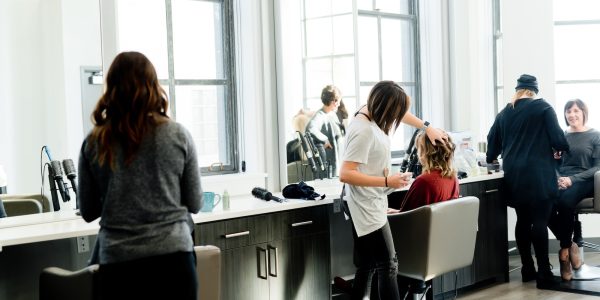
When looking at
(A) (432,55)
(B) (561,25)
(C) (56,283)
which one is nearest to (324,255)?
(C) (56,283)

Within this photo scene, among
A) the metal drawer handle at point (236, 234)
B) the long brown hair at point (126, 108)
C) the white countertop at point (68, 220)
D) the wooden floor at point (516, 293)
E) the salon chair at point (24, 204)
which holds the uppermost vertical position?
the long brown hair at point (126, 108)

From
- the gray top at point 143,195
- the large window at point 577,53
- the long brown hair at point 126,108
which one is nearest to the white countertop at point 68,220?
the gray top at point 143,195

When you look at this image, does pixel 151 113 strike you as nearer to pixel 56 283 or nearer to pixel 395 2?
pixel 56 283

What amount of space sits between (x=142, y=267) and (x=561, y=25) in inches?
219

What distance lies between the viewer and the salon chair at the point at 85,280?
2.54 metres

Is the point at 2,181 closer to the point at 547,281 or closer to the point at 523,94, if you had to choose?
the point at 523,94

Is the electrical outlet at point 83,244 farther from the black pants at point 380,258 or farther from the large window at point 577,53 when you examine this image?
the large window at point 577,53

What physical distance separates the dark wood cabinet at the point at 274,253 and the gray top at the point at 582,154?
2409mm

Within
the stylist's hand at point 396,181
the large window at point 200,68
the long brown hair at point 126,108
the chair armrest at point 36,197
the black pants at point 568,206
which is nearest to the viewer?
the long brown hair at point 126,108

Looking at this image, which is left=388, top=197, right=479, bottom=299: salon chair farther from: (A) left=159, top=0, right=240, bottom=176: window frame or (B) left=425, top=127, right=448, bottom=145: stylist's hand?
(A) left=159, top=0, right=240, bottom=176: window frame

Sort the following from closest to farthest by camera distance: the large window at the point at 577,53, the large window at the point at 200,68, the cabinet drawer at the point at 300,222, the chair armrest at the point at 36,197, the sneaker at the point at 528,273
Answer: the chair armrest at the point at 36,197 < the cabinet drawer at the point at 300,222 < the large window at the point at 200,68 < the sneaker at the point at 528,273 < the large window at the point at 577,53

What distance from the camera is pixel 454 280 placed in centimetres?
512

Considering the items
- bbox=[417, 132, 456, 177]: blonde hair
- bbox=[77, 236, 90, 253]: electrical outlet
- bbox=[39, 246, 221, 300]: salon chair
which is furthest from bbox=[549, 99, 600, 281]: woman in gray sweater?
bbox=[77, 236, 90, 253]: electrical outlet

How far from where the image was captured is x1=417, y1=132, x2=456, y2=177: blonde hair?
415cm
